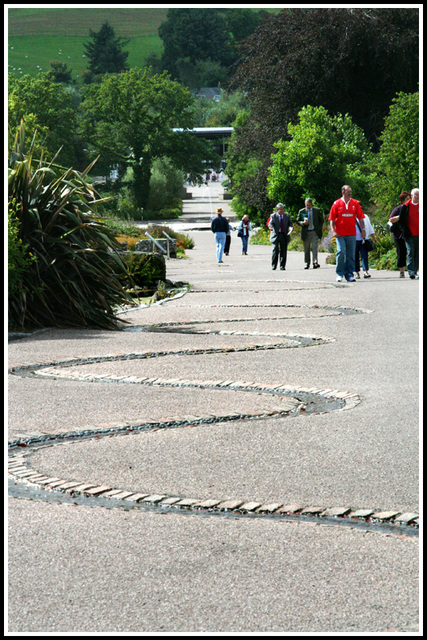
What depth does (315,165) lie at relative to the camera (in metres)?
36.8

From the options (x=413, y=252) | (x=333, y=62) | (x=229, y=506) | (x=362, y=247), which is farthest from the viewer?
(x=333, y=62)

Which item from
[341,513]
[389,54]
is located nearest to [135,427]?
[341,513]

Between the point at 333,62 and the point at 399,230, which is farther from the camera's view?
the point at 333,62

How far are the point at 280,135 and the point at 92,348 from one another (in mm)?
33754

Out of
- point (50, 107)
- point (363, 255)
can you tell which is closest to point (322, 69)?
point (363, 255)

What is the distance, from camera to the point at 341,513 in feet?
14.4

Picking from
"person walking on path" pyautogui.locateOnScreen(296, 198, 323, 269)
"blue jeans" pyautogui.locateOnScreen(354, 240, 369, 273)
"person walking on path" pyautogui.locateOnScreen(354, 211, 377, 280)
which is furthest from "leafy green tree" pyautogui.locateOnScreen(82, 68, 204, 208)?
"person walking on path" pyautogui.locateOnScreen(354, 211, 377, 280)

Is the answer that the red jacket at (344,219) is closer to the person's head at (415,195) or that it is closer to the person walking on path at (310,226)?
the person's head at (415,195)

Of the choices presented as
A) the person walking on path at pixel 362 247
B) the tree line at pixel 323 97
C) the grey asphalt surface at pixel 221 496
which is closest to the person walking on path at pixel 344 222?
the person walking on path at pixel 362 247

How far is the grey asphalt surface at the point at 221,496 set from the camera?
324cm

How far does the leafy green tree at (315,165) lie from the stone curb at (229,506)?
32804 millimetres

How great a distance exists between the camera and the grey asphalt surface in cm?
324

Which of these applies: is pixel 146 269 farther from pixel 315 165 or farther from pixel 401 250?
pixel 315 165

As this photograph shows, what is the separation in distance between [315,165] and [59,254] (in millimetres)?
→ 26469
